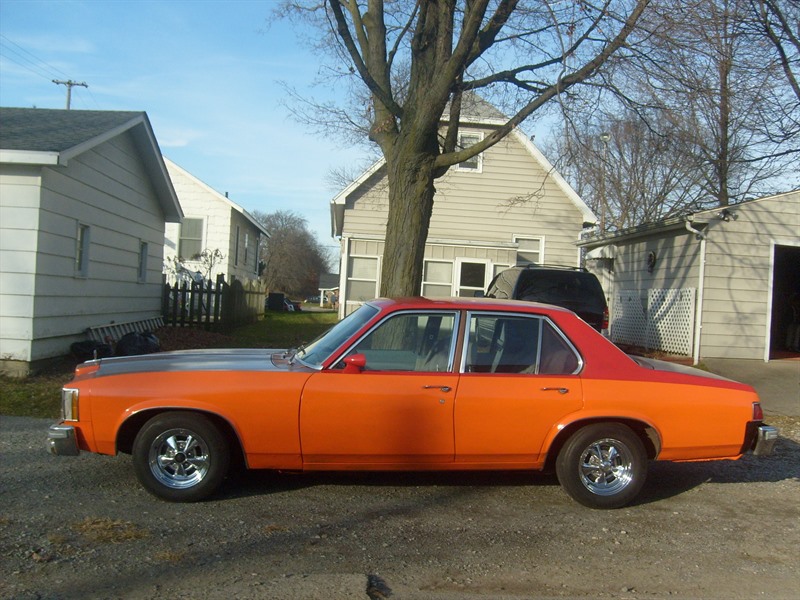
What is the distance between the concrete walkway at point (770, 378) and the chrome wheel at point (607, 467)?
5829mm

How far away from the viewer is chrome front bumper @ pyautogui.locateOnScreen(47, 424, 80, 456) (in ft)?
17.5

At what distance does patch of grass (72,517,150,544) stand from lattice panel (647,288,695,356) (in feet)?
40.7

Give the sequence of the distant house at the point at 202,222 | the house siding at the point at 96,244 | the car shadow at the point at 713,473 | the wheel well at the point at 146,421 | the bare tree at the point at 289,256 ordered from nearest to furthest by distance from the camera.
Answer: the wheel well at the point at 146,421 → the car shadow at the point at 713,473 → the house siding at the point at 96,244 → the distant house at the point at 202,222 → the bare tree at the point at 289,256

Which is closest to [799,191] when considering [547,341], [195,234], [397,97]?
[397,97]

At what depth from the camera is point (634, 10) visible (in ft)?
33.8

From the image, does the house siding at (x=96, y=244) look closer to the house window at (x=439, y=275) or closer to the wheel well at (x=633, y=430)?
the house window at (x=439, y=275)

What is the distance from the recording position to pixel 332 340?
5.97m

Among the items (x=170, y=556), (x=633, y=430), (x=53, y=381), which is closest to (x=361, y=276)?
(x=53, y=381)

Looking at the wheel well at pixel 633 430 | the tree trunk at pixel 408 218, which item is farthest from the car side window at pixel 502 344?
the tree trunk at pixel 408 218

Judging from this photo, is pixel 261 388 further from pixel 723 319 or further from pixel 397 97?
pixel 723 319

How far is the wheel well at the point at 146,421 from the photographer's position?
546cm

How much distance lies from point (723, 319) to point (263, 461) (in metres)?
11.8

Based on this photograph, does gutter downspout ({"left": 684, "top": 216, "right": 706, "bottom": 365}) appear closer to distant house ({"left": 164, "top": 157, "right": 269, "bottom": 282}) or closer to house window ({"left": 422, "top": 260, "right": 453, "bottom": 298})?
house window ({"left": 422, "top": 260, "right": 453, "bottom": 298})

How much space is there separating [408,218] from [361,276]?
28.4 feet
